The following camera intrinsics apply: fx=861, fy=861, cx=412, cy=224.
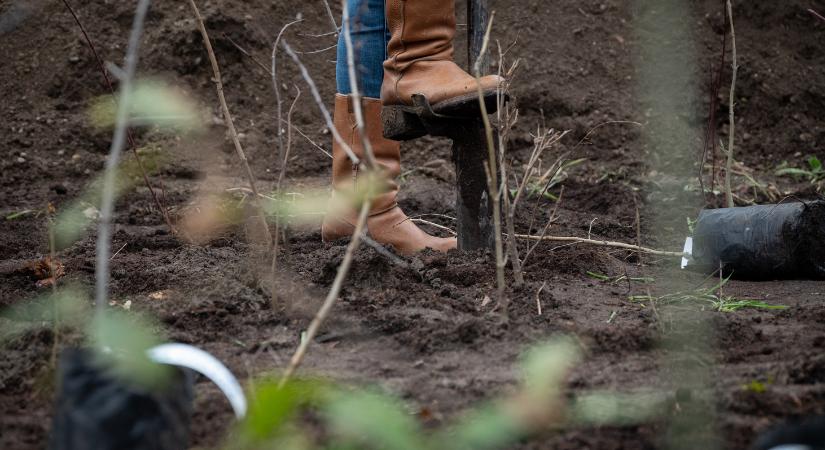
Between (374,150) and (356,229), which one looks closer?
(356,229)

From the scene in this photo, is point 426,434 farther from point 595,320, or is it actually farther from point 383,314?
point 595,320

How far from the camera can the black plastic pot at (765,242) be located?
2461mm

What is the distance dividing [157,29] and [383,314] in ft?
11.2

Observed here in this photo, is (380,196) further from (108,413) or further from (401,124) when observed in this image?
(108,413)

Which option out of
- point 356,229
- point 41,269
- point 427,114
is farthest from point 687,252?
point 41,269

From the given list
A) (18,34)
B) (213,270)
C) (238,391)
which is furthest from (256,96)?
(238,391)

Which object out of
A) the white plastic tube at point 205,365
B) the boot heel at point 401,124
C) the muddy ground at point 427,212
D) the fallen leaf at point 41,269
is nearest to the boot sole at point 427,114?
the boot heel at point 401,124

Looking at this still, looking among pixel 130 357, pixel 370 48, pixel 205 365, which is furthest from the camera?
pixel 370 48

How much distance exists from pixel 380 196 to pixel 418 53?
47cm

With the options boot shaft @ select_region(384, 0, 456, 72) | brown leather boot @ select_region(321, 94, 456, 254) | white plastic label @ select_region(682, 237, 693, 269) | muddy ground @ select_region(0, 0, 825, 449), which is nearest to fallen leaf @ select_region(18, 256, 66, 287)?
muddy ground @ select_region(0, 0, 825, 449)

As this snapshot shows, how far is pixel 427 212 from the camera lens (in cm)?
342

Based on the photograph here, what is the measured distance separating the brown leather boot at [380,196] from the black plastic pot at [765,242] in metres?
0.78

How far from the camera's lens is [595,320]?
2070mm

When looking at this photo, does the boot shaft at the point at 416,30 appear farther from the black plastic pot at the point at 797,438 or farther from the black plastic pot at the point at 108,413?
the black plastic pot at the point at 797,438
